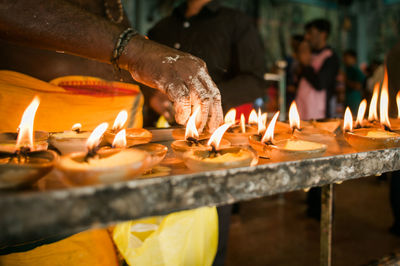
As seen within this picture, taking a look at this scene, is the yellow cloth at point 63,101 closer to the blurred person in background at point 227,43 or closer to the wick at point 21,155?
the wick at point 21,155

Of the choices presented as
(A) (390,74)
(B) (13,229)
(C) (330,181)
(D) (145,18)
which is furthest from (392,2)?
(B) (13,229)

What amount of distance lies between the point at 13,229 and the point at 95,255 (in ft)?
3.22

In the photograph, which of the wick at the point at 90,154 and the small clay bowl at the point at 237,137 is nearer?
the wick at the point at 90,154

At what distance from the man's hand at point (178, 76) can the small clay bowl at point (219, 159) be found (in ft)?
0.99

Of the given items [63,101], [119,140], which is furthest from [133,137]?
[63,101]

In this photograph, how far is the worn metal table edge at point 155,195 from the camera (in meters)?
0.60

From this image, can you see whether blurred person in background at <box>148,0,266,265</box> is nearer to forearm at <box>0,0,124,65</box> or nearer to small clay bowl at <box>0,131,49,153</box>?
forearm at <box>0,0,124,65</box>

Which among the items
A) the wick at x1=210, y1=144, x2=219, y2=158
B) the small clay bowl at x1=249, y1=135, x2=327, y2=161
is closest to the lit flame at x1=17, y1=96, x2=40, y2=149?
the wick at x1=210, y1=144, x2=219, y2=158

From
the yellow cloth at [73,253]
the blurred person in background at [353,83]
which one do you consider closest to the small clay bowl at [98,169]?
the yellow cloth at [73,253]

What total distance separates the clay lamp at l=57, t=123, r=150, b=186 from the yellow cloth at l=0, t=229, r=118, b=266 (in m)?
0.73

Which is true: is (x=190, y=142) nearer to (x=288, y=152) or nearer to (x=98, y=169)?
(x=288, y=152)

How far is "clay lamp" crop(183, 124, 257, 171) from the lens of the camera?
902 millimetres

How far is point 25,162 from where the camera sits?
0.86 m

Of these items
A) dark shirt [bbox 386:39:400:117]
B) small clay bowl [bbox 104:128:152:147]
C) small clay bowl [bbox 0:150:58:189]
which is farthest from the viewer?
dark shirt [bbox 386:39:400:117]
